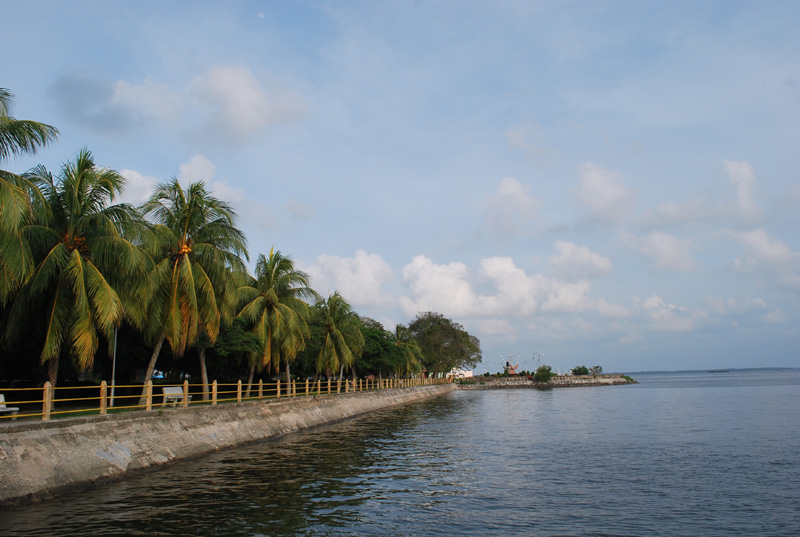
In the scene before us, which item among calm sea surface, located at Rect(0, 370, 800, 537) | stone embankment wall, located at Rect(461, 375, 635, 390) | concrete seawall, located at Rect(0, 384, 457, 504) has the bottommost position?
stone embankment wall, located at Rect(461, 375, 635, 390)

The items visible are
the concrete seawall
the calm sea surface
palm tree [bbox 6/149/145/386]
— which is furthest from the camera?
palm tree [bbox 6/149/145/386]

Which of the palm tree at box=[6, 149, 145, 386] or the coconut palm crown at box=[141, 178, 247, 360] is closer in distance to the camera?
the palm tree at box=[6, 149, 145, 386]

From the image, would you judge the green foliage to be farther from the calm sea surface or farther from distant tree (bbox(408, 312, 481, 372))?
the calm sea surface

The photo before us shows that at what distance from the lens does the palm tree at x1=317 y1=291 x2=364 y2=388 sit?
4997 centimetres

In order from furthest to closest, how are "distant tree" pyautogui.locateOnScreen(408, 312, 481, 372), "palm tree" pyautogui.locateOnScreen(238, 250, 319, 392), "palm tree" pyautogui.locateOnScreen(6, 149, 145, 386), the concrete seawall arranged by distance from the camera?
"distant tree" pyautogui.locateOnScreen(408, 312, 481, 372) → "palm tree" pyautogui.locateOnScreen(238, 250, 319, 392) → "palm tree" pyautogui.locateOnScreen(6, 149, 145, 386) → the concrete seawall

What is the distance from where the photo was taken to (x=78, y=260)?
818 inches

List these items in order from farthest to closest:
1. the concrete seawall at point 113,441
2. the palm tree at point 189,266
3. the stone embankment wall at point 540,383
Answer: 1. the stone embankment wall at point 540,383
2. the palm tree at point 189,266
3. the concrete seawall at point 113,441

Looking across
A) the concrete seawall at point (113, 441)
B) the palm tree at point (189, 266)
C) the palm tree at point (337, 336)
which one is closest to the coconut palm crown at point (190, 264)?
the palm tree at point (189, 266)

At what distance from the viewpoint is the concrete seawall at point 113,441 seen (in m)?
14.1

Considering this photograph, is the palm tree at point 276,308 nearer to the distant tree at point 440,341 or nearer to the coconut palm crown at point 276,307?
the coconut palm crown at point 276,307

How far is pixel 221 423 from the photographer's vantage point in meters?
24.6

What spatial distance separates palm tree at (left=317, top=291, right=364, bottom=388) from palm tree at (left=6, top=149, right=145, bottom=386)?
2768 centimetres

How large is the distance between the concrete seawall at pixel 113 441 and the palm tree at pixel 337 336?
18729 millimetres

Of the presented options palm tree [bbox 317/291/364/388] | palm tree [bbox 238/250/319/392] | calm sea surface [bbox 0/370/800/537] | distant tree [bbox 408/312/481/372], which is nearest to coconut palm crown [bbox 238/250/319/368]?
palm tree [bbox 238/250/319/392]
